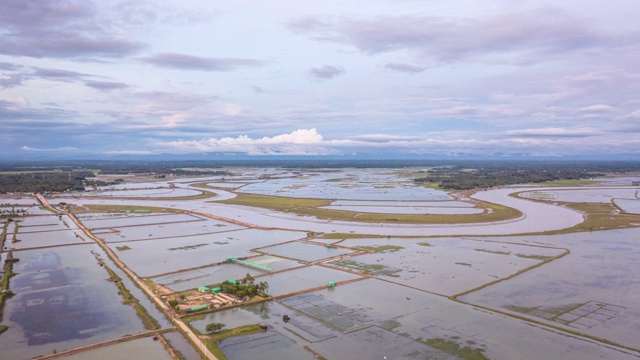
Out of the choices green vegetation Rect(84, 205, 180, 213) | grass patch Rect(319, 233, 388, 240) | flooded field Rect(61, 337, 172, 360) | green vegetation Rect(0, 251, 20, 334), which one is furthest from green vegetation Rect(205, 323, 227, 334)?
green vegetation Rect(84, 205, 180, 213)

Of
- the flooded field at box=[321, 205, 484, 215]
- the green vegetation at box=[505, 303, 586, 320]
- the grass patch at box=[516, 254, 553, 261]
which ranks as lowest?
the green vegetation at box=[505, 303, 586, 320]

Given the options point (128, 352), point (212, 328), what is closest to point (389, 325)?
point (212, 328)

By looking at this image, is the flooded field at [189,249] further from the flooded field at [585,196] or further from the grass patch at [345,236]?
the flooded field at [585,196]

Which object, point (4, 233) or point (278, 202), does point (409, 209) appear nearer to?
point (278, 202)

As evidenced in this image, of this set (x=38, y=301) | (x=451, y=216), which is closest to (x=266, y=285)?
(x=38, y=301)

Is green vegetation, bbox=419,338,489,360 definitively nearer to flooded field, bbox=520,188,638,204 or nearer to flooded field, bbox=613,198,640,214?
flooded field, bbox=613,198,640,214

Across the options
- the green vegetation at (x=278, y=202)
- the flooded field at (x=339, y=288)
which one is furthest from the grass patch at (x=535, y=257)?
the green vegetation at (x=278, y=202)

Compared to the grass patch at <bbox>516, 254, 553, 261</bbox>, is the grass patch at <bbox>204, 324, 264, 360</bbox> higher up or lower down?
lower down
